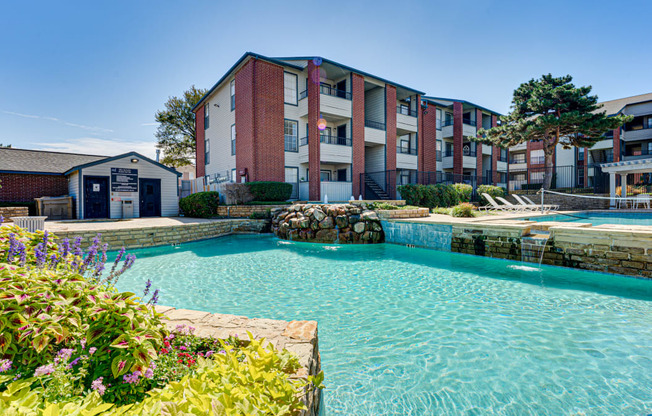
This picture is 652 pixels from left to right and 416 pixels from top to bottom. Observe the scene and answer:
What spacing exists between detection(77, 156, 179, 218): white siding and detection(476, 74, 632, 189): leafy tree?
81.6ft

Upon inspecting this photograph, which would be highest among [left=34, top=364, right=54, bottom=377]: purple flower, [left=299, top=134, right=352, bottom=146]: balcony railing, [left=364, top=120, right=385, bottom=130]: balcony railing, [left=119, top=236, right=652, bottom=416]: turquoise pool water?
[left=364, top=120, right=385, bottom=130]: balcony railing

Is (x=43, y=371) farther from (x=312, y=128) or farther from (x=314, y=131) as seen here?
(x=312, y=128)

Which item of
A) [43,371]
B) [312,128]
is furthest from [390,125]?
[43,371]

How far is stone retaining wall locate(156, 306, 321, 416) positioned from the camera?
2147mm

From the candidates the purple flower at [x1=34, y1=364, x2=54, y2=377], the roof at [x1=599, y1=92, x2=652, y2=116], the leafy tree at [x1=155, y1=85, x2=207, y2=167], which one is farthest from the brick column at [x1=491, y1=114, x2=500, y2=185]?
the purple flower at [x1=34, y1=364, x2=54, y2=377]

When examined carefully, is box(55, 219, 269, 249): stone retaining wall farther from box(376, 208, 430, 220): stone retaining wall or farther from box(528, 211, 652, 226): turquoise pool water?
box(528, 211, 652, 226): turquoise pool water

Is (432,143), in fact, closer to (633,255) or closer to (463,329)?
(633,255)

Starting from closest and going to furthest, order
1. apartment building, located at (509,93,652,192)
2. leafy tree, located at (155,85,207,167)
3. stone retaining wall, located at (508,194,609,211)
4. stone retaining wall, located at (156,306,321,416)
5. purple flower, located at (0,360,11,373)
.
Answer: purple flower, located at (0,360,11,373) → stone retaining wall, located at (156,306,321,416) → stone retaining wall, located at (508,194,609,211) → leafy tree, located at (155,85,207,167) → apartment building, located at (509,93,652,192)

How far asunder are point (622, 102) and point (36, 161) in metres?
55.9

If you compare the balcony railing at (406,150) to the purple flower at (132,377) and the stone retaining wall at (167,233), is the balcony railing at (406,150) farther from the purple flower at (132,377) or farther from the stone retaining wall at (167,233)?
the purple flower at (132,377)

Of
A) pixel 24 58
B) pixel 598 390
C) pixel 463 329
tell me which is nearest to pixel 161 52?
pixel 24 58

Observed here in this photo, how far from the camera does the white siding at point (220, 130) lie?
63.8ft

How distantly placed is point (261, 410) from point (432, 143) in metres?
26.3

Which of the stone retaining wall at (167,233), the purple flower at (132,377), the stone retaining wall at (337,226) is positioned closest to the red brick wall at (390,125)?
the stone retaining wall at (337,226)
